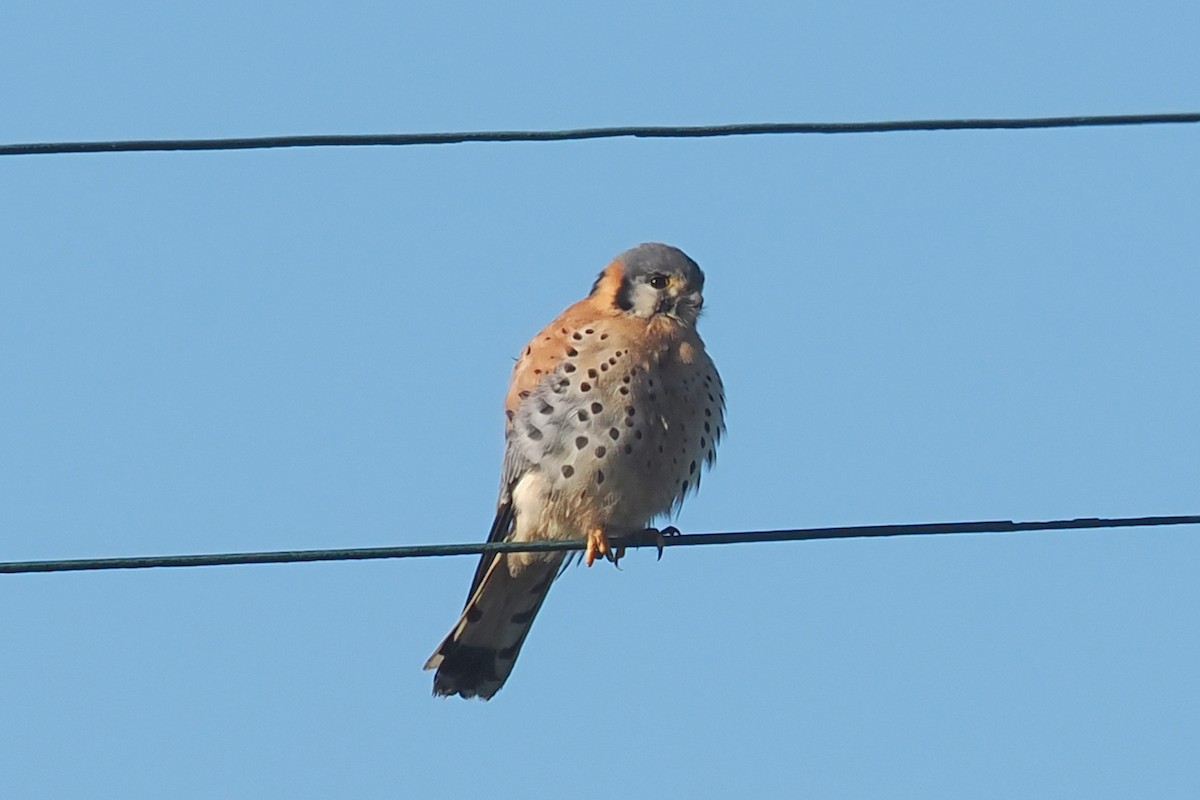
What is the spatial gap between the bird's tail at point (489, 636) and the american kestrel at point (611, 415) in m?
0.13

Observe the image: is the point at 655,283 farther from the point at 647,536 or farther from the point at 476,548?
the point at 476,548

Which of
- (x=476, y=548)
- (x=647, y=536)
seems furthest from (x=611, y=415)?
(x=476, y=548)

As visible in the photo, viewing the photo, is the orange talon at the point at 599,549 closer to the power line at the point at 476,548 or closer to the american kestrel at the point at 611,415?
the american kestrel at the point at 611,415

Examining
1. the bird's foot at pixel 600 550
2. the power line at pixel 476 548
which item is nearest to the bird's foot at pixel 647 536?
the bird's foot at pixel 600 550

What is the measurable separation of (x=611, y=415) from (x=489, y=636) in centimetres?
129

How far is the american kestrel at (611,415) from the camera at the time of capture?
316 inches

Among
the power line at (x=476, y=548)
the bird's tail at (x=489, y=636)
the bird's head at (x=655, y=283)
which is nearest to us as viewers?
the power line at (x=476, y=548)

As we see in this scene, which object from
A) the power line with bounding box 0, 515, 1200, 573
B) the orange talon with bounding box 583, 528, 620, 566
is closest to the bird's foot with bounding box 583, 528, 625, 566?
the orange talon with bounding box 583, 528, 620, 566

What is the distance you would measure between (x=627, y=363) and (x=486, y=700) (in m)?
1.60

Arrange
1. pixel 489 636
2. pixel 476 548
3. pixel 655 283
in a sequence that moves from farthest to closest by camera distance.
A: pixel 489 636 → pixel 655 283 → pixel 476 548

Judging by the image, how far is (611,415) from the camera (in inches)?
316

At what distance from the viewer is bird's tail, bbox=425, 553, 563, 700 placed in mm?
8797

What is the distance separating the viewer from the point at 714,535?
20.1ft

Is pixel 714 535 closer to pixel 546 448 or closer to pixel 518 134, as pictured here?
pixel 518 134
